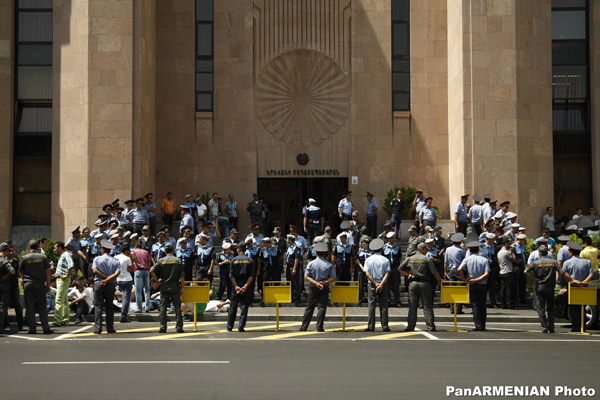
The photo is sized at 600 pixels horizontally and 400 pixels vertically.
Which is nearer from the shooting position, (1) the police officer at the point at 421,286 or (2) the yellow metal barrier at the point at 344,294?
(1) the police officer at the point at 421,286

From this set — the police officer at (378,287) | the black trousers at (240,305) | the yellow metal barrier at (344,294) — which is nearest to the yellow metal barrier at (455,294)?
the police officer at (378,287)

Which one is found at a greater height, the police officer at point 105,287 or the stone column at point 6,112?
the stone column at point 6,112

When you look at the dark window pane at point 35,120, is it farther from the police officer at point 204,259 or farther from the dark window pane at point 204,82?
A: the police officer at point 204,259

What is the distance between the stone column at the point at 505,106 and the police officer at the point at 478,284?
10844 mm

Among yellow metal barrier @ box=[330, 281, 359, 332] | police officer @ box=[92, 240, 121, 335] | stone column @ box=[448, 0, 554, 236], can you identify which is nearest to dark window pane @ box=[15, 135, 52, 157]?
police officer @ box=[92, 240, 121, 335]

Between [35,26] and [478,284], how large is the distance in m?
20.2

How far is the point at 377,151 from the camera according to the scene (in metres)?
30.4

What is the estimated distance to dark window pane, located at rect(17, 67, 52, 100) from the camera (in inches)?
1161

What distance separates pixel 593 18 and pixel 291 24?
11308 millimetres

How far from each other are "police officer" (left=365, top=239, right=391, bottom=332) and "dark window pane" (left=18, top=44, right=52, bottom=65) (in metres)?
17.5

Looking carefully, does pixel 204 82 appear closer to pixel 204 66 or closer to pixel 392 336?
pixel 204 66

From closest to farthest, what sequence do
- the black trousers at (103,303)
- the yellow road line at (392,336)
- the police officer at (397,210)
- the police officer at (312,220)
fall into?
the yellow road line at (392,336)
the black trousers at (103,303)
the police officer at (312,220)
the police officer at (397,210)

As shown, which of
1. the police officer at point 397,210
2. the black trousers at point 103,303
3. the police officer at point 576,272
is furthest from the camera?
the police officer at point 397,210

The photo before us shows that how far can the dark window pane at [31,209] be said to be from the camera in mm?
29359
